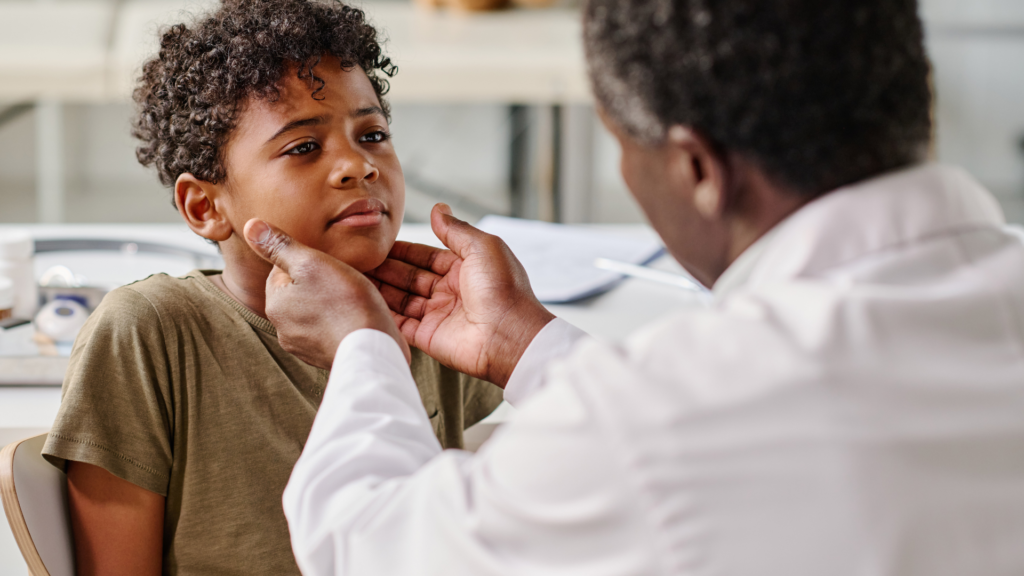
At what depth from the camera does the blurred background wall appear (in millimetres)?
3346

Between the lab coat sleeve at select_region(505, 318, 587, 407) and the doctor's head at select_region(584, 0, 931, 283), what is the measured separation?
0.37 m

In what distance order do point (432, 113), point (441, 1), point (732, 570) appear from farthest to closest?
point (432, 113), point (441, 1), point (732, 570)

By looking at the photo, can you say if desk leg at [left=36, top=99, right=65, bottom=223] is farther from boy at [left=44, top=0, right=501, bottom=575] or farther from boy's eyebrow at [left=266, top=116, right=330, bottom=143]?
boy's eyebrow at [left=266, top=116, right=330, bottom=143]

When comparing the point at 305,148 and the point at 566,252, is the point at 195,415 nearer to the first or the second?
the point at 305,148

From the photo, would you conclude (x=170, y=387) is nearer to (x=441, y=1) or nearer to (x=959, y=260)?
(x=959, y=260)

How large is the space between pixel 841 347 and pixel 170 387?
719mm

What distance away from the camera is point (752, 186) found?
60 centimetres

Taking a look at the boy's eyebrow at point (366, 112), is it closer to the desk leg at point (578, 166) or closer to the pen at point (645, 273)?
the pen at point (645, 273)

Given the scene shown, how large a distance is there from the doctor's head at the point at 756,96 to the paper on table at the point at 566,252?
0.89m

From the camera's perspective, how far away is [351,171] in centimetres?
96

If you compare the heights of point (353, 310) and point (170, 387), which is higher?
point (353, 310)

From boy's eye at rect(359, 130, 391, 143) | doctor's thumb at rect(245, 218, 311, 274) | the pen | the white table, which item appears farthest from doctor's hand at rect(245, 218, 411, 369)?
the white table

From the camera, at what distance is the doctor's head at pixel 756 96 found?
532mm

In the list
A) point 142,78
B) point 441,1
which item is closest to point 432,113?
point 441,1
